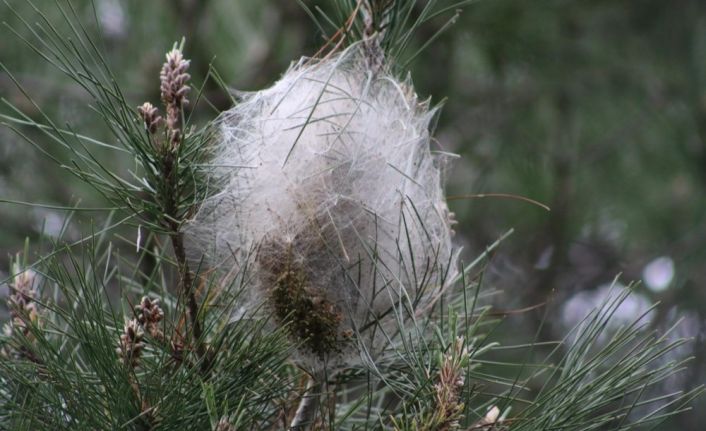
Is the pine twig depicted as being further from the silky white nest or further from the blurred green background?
the blurred green background

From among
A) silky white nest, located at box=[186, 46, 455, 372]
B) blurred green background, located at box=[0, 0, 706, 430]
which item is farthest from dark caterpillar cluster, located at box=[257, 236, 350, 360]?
blurred green background, located at box=[0, 0, 706, 430]

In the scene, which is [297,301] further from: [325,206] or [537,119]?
[537,119]

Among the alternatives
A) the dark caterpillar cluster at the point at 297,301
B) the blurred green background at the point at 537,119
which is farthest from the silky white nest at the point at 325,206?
the blurred green background at the point at 537,119

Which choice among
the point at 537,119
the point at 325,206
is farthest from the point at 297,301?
the point at 537,119

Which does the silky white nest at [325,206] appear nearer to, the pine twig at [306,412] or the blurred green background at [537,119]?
the pine twig at [306,412]

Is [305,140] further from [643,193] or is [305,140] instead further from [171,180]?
[643,193]

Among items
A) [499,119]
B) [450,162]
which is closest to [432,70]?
[499,119]
